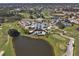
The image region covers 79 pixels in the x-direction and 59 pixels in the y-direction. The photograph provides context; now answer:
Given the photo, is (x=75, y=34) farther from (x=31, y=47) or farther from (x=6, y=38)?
(x=6, y=38)

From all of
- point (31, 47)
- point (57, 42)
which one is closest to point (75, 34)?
point (57, 42)

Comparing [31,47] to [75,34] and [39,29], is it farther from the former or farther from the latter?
[75,34]

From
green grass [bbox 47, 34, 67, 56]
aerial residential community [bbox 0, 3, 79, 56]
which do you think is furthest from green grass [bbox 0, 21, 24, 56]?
green grass [bbox 47, 34, 67, 56]

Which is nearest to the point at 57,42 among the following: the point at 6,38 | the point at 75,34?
the point at 75,34

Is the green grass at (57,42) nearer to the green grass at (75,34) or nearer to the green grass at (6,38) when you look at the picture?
the green grass at (75,34)

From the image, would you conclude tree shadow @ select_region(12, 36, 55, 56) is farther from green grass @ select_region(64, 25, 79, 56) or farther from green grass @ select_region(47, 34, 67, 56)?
green grass @ select_region(64, 25, 79, 56)

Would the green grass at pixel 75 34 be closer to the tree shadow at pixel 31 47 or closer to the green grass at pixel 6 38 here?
the tree shadow at pixel 31 47

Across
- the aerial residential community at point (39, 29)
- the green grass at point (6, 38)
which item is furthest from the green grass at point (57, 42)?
the green grass at point (6, 38)

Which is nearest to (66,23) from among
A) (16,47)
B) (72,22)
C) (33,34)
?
(72,22)
